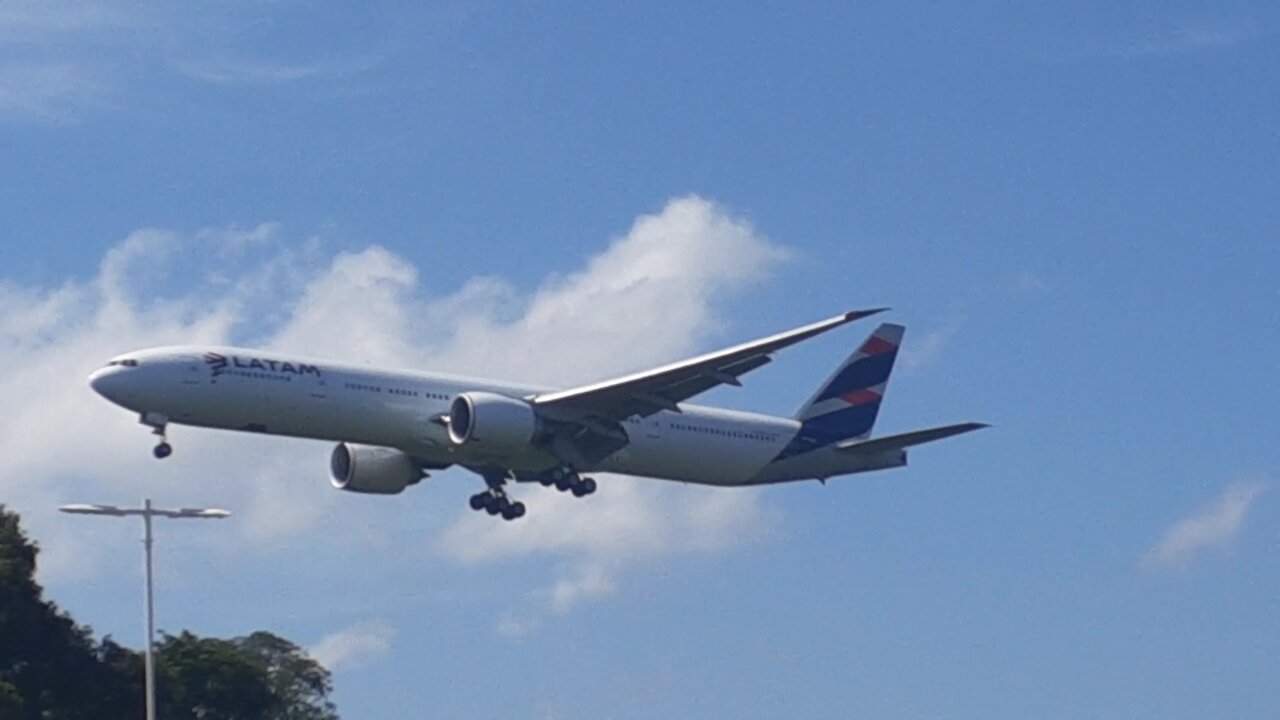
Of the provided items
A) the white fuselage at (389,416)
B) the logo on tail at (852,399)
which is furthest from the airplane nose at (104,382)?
the logo on tail at (852,399)

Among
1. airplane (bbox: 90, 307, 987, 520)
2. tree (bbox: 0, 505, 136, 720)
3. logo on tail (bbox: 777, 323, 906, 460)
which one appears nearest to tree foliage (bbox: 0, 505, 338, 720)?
tree (bbox: 0, 505, 136, 720)

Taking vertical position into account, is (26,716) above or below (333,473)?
below

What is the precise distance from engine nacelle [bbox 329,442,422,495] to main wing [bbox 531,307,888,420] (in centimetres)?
681

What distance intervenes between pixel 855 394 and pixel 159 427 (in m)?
25.1

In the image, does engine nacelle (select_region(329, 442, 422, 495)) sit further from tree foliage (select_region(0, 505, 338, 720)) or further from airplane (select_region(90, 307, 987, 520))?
tree foliage (select_region(0, 505, 338, 720))

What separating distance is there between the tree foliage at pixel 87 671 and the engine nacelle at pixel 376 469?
27.1 feet

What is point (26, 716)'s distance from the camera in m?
71.1

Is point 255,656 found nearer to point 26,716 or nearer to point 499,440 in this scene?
point 26,716

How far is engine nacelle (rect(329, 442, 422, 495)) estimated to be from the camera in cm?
7569

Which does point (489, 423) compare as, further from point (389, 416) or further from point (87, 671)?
point (87, 671)

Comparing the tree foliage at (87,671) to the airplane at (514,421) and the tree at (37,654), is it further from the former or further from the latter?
the airplane at (514,421)

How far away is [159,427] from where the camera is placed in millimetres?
64750

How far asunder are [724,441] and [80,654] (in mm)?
20403

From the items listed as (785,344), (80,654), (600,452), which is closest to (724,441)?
(600,452)
